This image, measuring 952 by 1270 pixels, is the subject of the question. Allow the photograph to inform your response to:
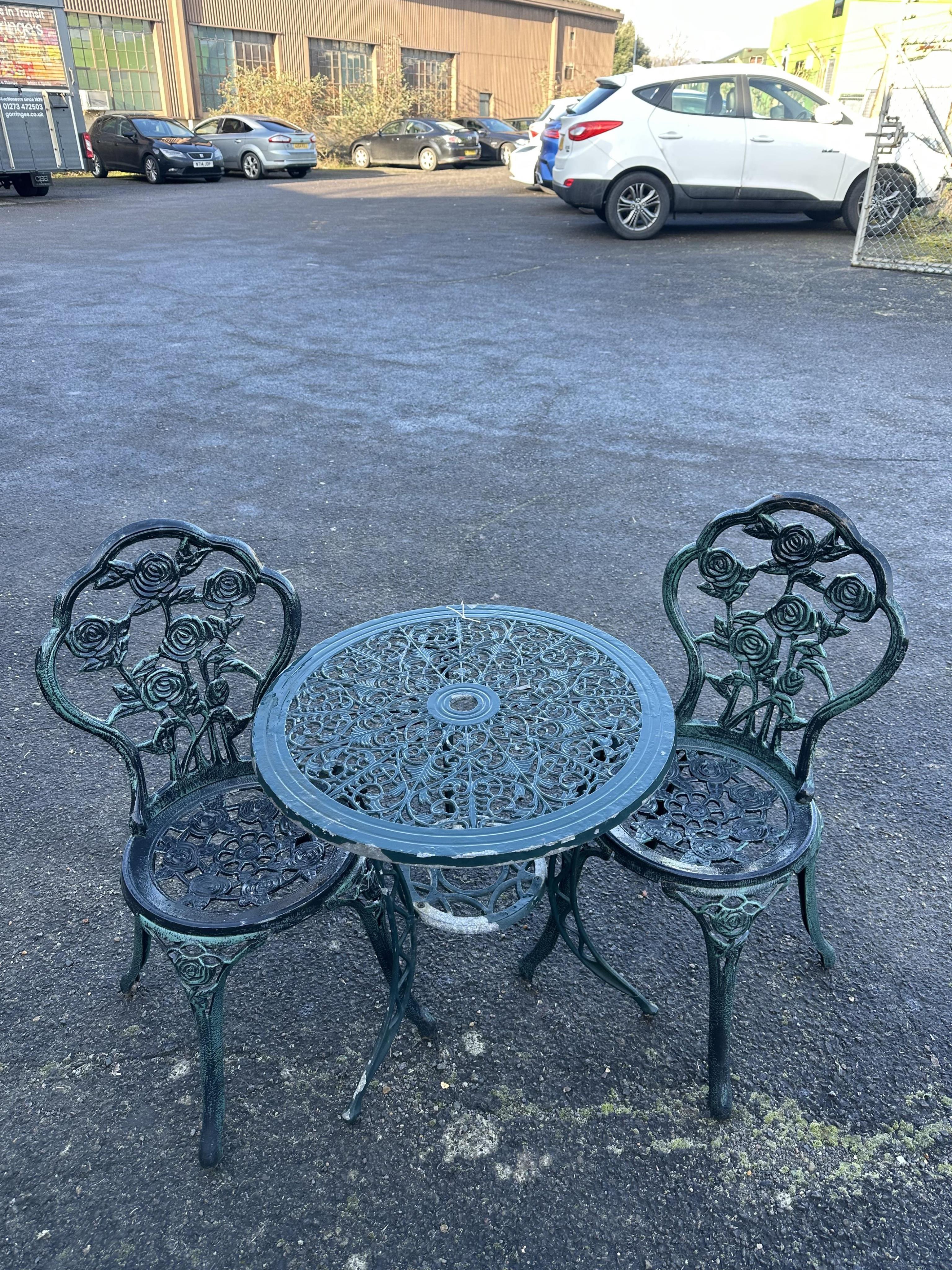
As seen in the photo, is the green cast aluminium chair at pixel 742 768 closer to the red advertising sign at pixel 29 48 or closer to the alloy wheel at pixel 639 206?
the alloy wheel at pixel 639 206

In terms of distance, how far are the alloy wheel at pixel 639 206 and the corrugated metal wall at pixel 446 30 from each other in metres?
21.0

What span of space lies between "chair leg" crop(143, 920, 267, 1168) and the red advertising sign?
62.7 feet

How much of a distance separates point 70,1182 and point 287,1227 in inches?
18.8

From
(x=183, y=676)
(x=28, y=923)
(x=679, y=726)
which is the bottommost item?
(x=28, y=923)

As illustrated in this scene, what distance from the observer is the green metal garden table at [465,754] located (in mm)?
1796

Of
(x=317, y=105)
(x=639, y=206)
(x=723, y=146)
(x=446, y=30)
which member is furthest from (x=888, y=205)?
(x=446, y=30)

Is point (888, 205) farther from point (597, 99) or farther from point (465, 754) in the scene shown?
point (465, 754)

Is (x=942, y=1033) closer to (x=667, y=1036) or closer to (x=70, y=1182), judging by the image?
(x=667, y=1036)

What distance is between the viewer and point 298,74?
30094 mm

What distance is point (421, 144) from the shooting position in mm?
23750

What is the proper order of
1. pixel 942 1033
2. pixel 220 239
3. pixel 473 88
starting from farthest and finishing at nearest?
1. pixel 473 88
2. pixel 220 239
3. pixel 942 1033

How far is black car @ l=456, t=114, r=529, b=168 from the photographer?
24.2 m

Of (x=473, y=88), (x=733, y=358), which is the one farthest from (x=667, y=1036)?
(x=473, y=88)

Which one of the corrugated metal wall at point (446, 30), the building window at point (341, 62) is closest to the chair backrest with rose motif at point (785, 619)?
the corrugated metal wall at point (446, 30)
